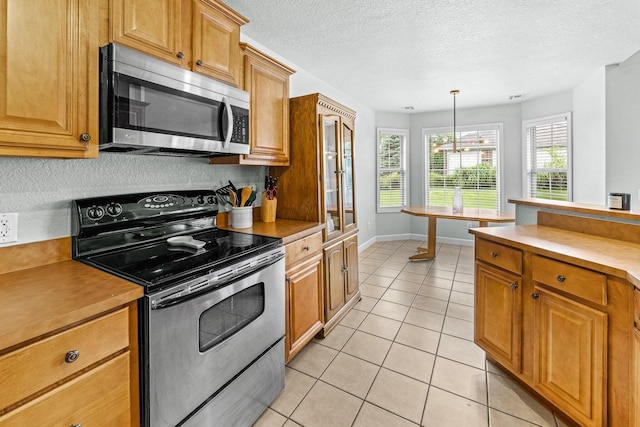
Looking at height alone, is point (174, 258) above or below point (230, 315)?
above

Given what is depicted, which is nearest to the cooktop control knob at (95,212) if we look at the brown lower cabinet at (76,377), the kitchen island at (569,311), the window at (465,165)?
the brown lower cabinet at (76,377)

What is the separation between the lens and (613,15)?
2.37 metres

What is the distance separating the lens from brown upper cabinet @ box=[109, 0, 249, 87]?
Result: 1.35 m

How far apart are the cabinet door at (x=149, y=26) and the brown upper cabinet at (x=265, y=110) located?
53cm

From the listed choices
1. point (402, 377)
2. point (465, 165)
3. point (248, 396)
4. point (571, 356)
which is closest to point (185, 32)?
point (248, 396)

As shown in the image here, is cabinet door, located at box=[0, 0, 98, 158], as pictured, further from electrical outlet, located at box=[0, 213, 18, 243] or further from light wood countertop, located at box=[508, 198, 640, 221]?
light wood countertop, located at box=[508, 198, 640, 221]

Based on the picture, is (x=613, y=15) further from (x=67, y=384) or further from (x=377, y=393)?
(x=67, y=384)

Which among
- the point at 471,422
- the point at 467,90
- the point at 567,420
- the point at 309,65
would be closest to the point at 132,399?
the point at 471,422

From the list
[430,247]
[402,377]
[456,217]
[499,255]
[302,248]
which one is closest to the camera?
[499,255]

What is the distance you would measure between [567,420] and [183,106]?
2.62 m

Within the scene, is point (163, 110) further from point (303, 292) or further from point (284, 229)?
point (303, 292)

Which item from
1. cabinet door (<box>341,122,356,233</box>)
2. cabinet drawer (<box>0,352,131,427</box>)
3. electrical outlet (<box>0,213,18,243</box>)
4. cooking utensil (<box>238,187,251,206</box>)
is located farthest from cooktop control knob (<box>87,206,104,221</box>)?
Answer: cabinet door (<box>341,122,356,233</box>)

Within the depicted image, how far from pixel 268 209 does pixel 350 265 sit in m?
1.02

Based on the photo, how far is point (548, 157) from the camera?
4.73 meters
